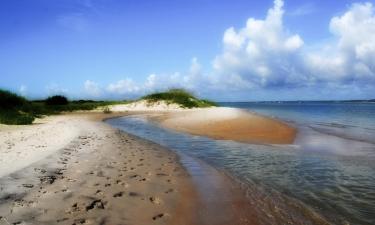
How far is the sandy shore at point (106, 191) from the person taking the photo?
21.3 ft

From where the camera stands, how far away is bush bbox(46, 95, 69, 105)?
64.7 m

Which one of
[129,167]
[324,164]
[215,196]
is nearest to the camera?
[215,196]

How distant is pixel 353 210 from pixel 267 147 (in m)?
9.36

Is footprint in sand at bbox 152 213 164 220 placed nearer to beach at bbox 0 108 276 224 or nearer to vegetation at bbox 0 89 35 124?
→ beach at bbox 0 108 276 224

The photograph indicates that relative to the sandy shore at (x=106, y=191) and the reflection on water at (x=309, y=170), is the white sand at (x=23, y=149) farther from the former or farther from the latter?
the reflection on water at (x=309, y=170)

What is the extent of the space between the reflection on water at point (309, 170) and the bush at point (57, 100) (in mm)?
51075

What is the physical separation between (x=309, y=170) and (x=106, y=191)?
6.98m

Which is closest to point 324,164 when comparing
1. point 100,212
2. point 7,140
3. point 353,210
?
point 353,210

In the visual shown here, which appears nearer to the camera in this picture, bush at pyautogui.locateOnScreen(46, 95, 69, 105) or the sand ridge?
the sand ridge

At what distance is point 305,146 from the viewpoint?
1778cm

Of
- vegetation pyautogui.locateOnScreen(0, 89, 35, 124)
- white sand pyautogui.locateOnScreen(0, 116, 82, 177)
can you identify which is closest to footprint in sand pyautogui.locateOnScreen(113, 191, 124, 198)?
white sand pyautogui.locateOnScreen(0, 116, 82, 177)

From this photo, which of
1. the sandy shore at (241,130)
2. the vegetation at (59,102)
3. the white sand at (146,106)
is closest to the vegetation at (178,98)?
the vegetation at (59,102)

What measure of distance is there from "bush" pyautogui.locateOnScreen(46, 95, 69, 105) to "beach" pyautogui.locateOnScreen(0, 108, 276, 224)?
180 feet

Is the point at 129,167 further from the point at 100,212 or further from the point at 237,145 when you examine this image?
the point at 237,145
